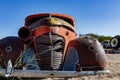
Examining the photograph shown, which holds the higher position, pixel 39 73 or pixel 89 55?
pixel 89 55

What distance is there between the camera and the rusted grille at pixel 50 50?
6880 millimetres

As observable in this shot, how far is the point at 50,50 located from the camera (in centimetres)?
695

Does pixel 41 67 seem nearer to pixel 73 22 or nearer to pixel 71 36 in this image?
pixel 71 36

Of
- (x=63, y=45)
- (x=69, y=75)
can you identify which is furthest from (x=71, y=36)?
(x=69, y=75)

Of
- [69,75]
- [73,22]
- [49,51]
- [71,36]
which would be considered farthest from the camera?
[73,22]

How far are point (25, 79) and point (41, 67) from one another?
0.47 metres

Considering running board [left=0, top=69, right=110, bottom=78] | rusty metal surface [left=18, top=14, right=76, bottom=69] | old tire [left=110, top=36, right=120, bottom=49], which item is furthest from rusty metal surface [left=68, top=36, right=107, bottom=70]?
Answer: old tire [left=110, top=36, right=120, bottom=49]

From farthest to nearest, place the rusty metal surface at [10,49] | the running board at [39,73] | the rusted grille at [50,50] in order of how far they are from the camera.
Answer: the rusty metal surface at [10,49] < the rusted grille at [50,50] < the running board at [39,73]

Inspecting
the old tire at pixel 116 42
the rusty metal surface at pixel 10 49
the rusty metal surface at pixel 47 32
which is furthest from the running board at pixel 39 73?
the old tire at pixel 116 42

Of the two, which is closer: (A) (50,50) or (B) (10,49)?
(A) (50,50)

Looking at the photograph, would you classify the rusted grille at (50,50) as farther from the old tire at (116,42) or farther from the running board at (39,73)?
the old tire at (116,42)

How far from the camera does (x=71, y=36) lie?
7.79 meters

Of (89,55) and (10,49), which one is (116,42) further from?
(10,49)

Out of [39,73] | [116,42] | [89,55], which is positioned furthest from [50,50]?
[116,42]
